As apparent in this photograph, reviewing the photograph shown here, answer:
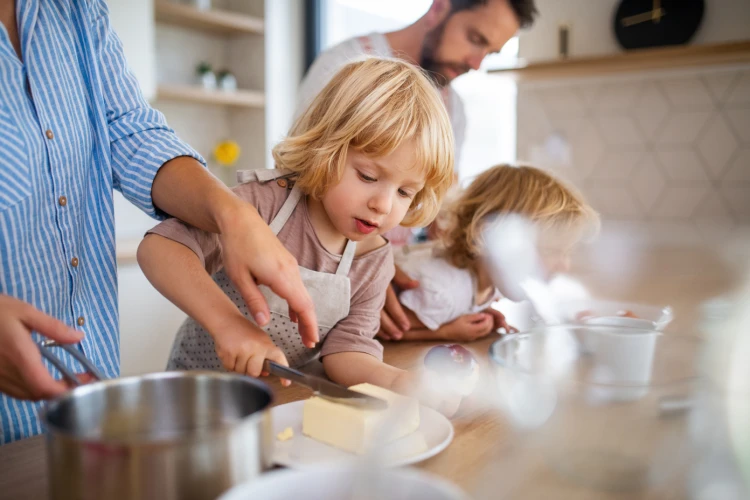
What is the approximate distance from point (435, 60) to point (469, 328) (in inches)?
31.1

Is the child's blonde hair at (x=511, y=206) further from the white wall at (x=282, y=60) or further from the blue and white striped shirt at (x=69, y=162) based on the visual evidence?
the white wall at (x=282, y=60)

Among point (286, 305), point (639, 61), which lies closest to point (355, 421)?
point (286, 305)

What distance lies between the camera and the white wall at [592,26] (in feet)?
6.63

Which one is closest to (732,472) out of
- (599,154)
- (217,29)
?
(599,154)

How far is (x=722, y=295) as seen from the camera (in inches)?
57.3

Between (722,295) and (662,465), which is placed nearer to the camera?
(662,465)

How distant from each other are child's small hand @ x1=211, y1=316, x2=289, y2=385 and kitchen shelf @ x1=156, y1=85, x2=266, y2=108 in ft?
7.10

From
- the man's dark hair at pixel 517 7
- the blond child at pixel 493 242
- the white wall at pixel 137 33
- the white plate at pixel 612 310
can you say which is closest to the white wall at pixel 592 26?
the man's dark hair at pixel 517 7

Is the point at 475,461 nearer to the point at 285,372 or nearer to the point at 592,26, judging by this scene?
the point at 285,372

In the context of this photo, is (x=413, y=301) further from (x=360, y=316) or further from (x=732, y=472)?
(x=732, y=472)

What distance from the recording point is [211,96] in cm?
270

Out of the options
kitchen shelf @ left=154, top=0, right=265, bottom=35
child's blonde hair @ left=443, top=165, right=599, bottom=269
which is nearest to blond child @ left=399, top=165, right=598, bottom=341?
child's blonde hair @ left=443, top=165, right=599, bottom=269

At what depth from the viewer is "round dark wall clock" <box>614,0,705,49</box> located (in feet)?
6.68

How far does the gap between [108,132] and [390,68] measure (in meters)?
0.44
